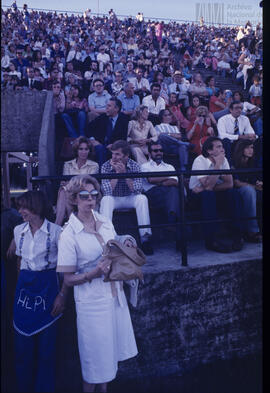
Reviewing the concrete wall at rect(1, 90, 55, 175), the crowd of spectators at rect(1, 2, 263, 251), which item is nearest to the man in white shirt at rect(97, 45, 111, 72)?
the crowd of spectators at rect(1, 2, 263, 251)

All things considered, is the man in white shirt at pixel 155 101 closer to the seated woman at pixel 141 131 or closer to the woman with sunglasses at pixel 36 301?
the seated woman at pixel 141 131

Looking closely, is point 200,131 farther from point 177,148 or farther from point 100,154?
point 100,154

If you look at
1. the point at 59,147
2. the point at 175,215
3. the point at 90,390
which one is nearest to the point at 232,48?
the point at 59,147

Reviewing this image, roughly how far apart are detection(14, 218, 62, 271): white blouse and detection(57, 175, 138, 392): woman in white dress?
232mm

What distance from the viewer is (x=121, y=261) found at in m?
3.16

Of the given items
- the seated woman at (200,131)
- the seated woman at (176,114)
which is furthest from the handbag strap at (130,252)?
the seated woman at (176,114)

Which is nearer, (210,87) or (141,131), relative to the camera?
(141,131)

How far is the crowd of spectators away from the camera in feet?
22.5

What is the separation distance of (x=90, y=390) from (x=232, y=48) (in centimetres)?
1612

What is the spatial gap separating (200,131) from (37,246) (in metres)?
4.84

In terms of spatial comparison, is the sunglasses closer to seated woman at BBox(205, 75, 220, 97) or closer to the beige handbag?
the beige handbag

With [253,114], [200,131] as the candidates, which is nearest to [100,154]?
[200,131]

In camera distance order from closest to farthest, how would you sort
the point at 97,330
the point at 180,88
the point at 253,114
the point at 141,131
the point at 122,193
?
1. the point at 97,330
2. the point at 122,193
3. the point at 141,131
4. the point at 253,114
5. the point at 180,88

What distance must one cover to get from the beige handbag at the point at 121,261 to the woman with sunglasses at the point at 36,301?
1.57ft
